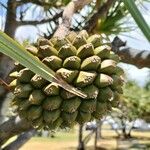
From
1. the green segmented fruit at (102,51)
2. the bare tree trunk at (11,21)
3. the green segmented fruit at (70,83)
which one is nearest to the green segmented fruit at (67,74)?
the green segmented fruit at (70,83)

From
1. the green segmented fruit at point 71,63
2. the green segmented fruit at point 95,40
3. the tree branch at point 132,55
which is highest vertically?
the tree branch at point 132,55

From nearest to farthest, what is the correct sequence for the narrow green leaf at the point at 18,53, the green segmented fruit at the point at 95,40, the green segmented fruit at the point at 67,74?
the narrow green leaf at the point at 18,53 < the green segmented fruit at the point at 67,74 < the green segmented fruit at the point at 95,40

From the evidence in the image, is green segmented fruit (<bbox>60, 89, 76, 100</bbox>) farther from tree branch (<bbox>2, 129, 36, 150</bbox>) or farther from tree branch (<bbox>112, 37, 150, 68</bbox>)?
tree branch (<bbox>2, 129, 36, 150</bbox>)

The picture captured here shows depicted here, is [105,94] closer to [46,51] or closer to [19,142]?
[46,51]

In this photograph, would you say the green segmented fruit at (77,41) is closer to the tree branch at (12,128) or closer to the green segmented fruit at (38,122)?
the green segmented fruit at (38,122)

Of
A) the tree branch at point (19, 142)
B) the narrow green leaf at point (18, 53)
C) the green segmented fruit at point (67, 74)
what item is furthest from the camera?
the tree branch at point (19, 142)

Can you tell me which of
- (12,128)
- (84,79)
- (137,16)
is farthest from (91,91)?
(12,128)
